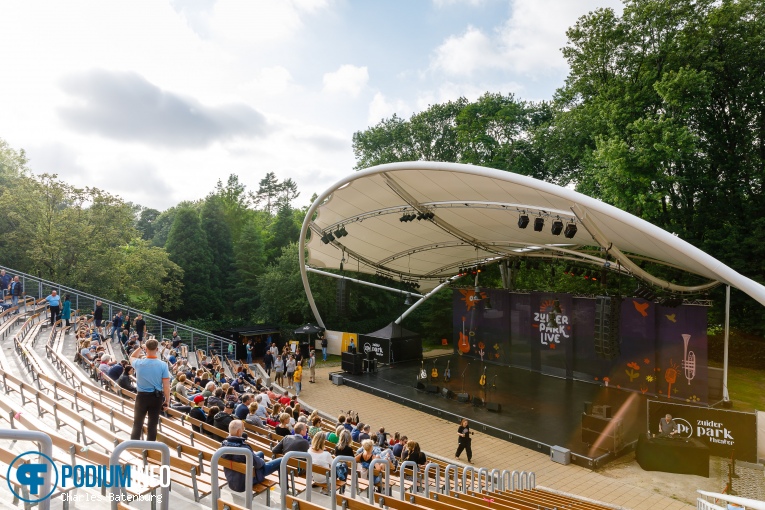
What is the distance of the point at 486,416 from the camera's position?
15641mm

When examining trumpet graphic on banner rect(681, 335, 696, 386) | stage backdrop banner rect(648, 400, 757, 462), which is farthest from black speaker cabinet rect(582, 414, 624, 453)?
trumpet graphic on banner rect(681, 335, 696, 386)

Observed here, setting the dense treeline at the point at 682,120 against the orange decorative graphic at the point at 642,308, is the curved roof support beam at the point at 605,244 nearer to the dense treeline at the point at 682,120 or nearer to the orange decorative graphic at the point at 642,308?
the orange decorative graphic at the point at 642,308

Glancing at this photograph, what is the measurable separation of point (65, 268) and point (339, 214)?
15560 millimetres

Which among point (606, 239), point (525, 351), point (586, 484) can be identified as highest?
point (606, 239)

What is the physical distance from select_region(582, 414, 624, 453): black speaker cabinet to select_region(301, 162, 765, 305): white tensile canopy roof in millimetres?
→ 4555

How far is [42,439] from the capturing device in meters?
2.39

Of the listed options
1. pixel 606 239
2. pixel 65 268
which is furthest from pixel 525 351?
pixel 65 268

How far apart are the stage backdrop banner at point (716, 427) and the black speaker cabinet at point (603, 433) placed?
90 cm

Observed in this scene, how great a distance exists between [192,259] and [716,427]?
32.1 m

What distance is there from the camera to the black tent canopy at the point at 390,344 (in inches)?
941

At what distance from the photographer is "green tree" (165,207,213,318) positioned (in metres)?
33.7

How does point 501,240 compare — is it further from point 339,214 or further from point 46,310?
point 46,310

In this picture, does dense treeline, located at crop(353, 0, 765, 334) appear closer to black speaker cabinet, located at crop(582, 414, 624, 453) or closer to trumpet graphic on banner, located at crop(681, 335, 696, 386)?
trumpet graphic on banner, located at crop(681, 335, 696, 386)

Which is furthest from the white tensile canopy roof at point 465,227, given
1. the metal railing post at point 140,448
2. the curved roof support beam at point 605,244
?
the metal railing post at point 140,448
